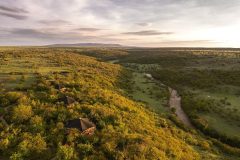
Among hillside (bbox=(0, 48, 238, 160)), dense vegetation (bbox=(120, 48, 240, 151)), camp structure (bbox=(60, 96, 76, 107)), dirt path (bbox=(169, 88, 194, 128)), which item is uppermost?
camp structure (bbox=(60, 96, 76, 107))

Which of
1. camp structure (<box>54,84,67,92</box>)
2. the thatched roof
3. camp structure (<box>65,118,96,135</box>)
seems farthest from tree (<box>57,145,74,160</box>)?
camp structure (<box>54,84,67,92</box>)

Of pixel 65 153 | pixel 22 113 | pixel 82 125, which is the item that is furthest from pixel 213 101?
pixel 22 113

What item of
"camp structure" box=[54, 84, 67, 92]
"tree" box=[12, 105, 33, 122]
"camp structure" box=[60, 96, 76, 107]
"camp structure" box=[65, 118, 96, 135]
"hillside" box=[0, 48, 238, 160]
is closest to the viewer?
"hillside" box=[0, 48, 238, 160]

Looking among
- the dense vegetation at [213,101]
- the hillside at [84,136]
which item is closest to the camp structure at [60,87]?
the hillside at [84,136]

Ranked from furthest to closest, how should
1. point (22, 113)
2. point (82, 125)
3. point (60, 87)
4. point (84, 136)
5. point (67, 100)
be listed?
1. point (60, 87)
2. point (67, 100)
3. point (22, 113)
4. point (82, 125)
5. point (84, 136)

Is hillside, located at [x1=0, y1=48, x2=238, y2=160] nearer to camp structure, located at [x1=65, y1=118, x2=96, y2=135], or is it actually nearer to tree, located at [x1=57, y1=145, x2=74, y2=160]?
tree, located at [x1=57, y1=145, x2=74, y2=160]

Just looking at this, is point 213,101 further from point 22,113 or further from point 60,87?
A: point 22,113
